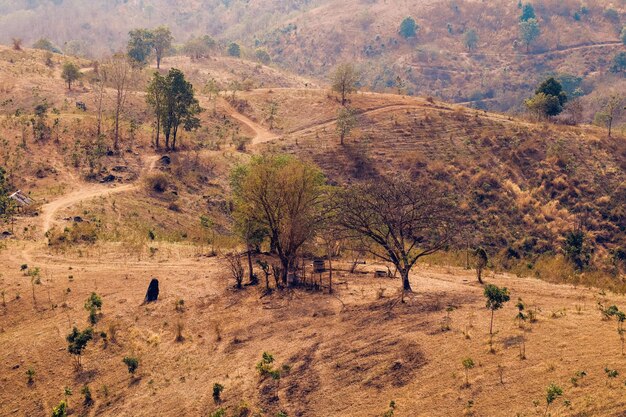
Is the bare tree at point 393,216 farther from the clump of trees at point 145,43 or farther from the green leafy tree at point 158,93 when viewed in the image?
the clump of trees at point 145,43

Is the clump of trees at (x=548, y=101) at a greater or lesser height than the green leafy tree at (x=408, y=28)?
lesser

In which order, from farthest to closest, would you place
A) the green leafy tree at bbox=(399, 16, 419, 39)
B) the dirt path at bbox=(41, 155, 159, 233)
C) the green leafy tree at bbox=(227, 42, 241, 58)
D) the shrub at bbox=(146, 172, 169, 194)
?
1. the green leafy tree at bbox=(399, 16, 419, 39)
2. the green leafy tree at bbox=(227, 42, 241, 58)
3. the shrub at bbox=(146, 172, 169, 194)
4. the dirt path at bbox=(41, 155, 159, 233)

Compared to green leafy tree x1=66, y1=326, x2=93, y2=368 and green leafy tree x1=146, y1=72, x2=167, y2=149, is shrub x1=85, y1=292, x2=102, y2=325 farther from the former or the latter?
green leafy tree x1=146, y1=72, x2=167, y2=149

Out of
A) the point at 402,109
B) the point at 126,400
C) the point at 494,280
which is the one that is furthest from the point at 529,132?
the point at 126,400

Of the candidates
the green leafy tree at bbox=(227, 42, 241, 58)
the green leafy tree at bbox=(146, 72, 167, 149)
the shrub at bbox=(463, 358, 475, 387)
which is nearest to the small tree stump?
the shrub at bbox=(463, 358, 475, 387)

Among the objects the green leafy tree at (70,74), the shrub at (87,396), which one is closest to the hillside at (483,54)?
the green leafy tree at (70,74)

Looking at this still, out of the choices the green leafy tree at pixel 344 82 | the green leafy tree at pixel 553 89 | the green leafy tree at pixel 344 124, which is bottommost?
the green leafy tree at pixel 344 124

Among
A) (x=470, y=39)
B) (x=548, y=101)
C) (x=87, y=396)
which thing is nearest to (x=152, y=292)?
(x=87, y=396)
